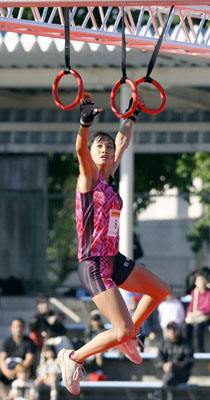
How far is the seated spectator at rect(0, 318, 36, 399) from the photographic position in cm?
1338

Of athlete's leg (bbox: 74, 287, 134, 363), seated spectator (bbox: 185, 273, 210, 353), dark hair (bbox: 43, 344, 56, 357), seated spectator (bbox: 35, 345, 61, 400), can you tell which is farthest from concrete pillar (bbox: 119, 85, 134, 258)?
athlete's leg (bbox: 74, 287, 134, 363)

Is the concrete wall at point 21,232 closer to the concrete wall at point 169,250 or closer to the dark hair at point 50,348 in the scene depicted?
the concrete wall at point 169,250

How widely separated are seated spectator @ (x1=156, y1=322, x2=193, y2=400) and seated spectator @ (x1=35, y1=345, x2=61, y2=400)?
3.98ft

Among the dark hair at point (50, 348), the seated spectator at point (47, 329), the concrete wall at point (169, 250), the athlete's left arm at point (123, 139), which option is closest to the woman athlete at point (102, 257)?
the athlete's left arm at point (123, 139)

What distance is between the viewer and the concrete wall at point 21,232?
61.8 feet

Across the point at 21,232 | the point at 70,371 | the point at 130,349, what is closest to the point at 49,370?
the point at 130,349

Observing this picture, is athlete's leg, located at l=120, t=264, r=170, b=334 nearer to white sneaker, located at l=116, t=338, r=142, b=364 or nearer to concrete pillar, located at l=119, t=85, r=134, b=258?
white sneaker, located at l=116, t=338, r=142, b=364

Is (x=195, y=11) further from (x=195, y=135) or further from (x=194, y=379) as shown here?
(x=195, y=135)

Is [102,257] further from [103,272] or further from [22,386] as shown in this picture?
[22,386]

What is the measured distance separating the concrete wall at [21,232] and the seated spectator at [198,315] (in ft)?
16.1

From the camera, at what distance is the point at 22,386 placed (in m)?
13.0

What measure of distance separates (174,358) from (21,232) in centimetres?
688

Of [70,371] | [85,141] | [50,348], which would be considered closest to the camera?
[85,141]

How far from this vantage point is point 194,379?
13664 mm
